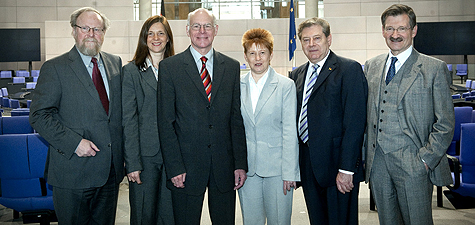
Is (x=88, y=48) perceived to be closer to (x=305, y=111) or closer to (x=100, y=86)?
(x=100, y=86)

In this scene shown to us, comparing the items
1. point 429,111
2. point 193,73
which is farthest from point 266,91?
point 429,111

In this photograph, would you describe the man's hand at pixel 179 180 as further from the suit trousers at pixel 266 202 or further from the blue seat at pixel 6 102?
the blue seat at pixel 6 102

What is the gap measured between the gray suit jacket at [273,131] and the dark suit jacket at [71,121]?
926 mm

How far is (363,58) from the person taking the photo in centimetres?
1546

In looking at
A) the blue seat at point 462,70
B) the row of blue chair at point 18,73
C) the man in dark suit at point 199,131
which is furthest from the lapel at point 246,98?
the row of blue chair at point 18,73

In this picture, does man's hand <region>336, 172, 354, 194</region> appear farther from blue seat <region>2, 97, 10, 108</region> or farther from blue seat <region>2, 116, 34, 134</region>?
blue seat <region>2, 97, 10, 108</region>

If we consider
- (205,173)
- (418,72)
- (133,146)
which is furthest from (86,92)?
(418,72)

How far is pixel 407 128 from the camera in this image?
2.49 meters

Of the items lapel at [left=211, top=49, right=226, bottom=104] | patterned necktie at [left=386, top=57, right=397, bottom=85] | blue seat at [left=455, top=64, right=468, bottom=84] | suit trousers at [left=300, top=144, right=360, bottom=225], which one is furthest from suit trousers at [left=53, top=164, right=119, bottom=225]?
blue seat at [left=455, top=64, right=468, bottom=84]

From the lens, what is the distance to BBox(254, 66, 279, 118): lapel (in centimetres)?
262

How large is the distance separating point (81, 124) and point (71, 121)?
0.06m

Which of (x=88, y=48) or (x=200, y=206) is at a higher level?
(x=88, y=48)

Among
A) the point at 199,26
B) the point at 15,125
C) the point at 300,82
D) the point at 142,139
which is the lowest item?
the point at 15,125

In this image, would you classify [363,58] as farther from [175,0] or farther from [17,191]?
[17,191]
